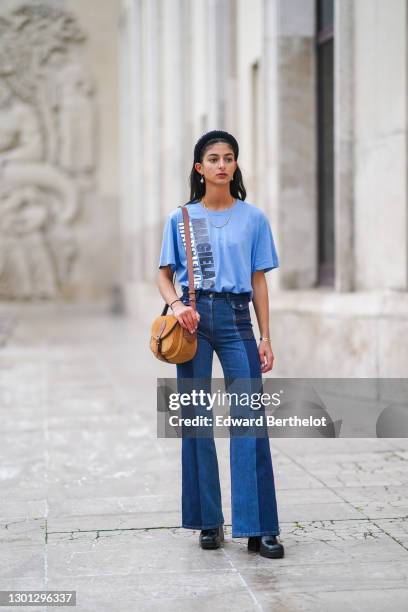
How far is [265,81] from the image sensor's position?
37.0 ft

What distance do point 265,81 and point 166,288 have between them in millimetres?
7295

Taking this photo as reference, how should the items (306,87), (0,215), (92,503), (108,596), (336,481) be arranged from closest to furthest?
(108,596) < (92,503) < (336,481) < (306,87) < (0,215)

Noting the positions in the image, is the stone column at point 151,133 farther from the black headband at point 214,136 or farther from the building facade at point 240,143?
the black headband at point 214,136

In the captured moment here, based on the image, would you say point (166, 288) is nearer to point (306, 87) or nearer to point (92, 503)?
point (92, 503)

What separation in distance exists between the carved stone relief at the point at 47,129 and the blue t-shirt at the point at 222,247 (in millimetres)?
21032

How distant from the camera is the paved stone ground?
3.82 m

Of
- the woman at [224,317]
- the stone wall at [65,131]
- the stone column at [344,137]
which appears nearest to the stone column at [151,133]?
the stone wall at [65,131]

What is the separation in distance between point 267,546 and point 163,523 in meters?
0.76

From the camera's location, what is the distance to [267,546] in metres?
4.25

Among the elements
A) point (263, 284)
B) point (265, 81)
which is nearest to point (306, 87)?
A: point (265, 81)

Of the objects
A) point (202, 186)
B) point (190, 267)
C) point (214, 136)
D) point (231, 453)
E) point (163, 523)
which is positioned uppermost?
point (214, 136)

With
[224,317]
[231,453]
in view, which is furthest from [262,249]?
[231,453]

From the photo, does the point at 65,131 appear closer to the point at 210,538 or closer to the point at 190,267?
the point at 190,267

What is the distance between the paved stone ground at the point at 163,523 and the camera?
382cm
